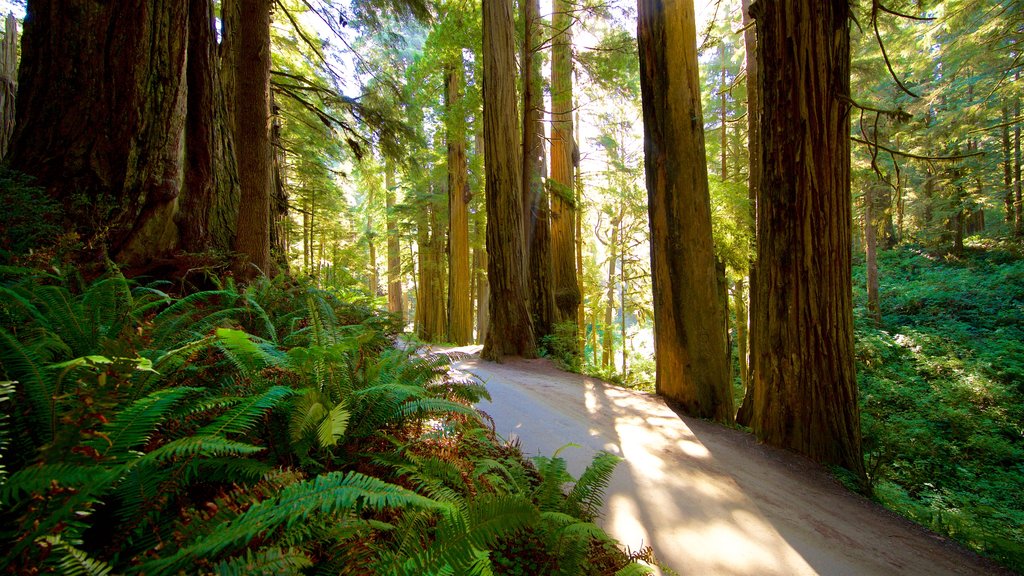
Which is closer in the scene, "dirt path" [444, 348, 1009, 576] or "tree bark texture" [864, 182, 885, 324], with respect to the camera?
"dirt path" [444, 348, 1009, 576]

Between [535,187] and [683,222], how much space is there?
4.58 meters

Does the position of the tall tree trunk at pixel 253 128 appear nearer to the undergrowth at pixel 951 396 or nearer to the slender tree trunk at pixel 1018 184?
the undergrowth at pixel 951 396

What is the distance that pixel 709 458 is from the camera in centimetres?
379

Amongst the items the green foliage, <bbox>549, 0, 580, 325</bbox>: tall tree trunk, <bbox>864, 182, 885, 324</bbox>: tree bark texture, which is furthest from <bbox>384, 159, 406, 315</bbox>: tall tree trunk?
<bbox>864, 182, 885, 324</bbox>: tree bark texture

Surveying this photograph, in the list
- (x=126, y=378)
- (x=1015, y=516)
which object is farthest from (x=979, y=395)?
(x=126, y=378)

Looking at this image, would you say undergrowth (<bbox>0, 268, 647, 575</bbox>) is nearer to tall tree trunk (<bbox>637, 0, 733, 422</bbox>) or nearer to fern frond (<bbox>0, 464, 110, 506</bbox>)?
fern frond (<bbox>0, 464, 110, 506</bbox>)

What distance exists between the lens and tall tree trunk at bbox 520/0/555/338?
8984 mm

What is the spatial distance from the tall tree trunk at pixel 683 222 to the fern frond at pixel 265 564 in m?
5.25

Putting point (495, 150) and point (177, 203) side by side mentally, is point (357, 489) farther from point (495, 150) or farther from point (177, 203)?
point (495, 150)

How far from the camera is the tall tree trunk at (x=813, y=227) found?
3916mm

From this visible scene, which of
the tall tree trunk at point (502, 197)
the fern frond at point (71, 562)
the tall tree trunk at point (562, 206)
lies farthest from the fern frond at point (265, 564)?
the tall tree trunk at point (562, 206)

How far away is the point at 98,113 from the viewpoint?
3375 mm

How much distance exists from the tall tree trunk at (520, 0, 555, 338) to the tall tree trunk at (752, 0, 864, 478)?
5.28 metres

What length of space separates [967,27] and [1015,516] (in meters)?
14.3
